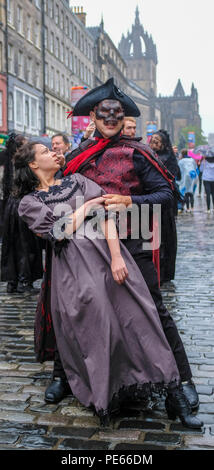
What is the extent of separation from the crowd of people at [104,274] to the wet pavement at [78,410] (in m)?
0.10

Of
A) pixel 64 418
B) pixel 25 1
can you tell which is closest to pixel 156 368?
pixel 64 418

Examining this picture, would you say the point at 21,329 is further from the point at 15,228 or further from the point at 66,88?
the point at 66,88

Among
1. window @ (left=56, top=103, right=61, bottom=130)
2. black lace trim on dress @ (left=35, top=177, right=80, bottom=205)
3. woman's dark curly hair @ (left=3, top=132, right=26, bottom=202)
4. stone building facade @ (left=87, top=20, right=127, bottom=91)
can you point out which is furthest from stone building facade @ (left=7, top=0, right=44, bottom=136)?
black lace trim on dress @ (left=35, top=177, right=80, bottom=205)

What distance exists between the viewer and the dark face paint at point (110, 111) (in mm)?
3607

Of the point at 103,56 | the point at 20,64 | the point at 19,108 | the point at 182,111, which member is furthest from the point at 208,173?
the point at 182,111

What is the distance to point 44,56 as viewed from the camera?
4422cm

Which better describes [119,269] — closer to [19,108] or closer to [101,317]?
[101,317]

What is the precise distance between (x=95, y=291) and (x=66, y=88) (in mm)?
50984

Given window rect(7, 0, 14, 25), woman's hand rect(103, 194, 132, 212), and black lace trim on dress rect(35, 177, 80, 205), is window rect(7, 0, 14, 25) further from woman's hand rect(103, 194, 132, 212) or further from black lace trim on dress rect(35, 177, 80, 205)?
woman's hand rect(103, 194, 132, 212)

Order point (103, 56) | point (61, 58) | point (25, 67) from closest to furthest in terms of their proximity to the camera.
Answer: point (25, 67)
point (61, 58)
point (103, 56)

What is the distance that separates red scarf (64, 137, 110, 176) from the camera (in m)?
3.60

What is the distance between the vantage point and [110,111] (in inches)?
143

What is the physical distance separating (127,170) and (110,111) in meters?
0.36

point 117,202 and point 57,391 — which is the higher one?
point 117,202
